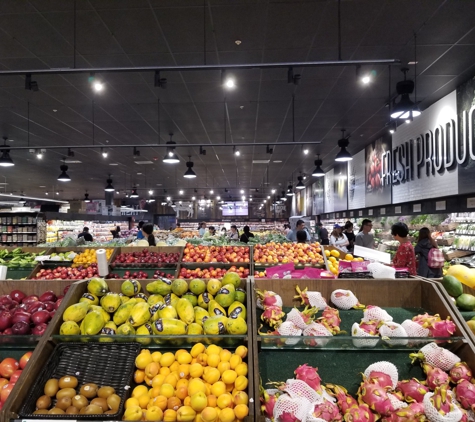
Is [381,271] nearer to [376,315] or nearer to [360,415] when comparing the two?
[376,315]

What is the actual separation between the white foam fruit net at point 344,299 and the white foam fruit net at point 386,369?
581 mm

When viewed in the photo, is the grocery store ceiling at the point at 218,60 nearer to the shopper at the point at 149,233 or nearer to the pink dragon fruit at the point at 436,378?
Answer: the shopper at the point at 149,233

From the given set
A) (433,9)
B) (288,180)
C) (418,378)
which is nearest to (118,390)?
(418,378)

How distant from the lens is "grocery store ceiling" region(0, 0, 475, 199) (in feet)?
14.4

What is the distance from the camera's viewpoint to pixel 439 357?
1.78m

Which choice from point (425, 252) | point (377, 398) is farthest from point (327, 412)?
point (425, 252)

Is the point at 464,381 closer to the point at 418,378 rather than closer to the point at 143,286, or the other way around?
the point at 418,378

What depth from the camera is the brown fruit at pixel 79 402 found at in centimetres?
162

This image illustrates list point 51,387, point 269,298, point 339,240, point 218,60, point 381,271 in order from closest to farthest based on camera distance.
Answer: point 51,387 < point 269,298 < point 381,271 < point 218,60 < point 339,240

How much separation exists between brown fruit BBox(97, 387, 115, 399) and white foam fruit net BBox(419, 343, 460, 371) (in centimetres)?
159

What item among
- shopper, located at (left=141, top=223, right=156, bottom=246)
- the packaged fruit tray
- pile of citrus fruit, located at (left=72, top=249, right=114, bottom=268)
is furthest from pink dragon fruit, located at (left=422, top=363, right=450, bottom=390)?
shopper, located at (left=141, top=223, right=156, bottom=246)

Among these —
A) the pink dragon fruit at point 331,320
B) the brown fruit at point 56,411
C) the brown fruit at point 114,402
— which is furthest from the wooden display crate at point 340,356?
the brown fruit at point 56,411

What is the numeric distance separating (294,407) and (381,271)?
137cm

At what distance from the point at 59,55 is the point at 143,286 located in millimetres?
4659
